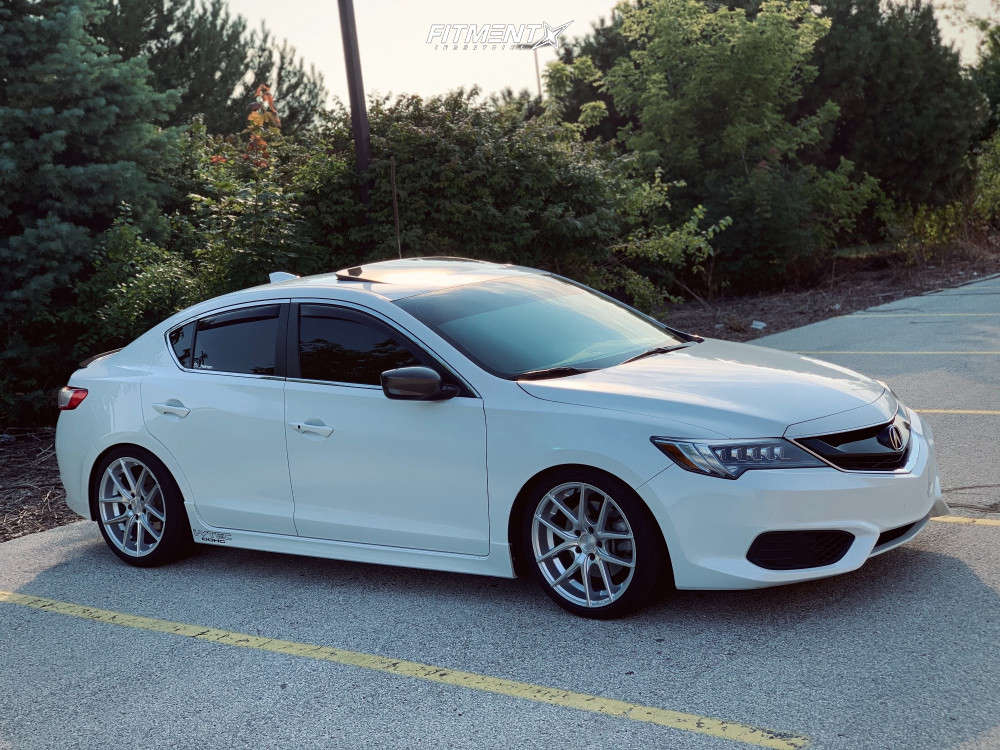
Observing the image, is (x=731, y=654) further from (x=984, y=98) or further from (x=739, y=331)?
(x=984, y=98)

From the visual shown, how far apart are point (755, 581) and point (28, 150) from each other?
35.8 feet

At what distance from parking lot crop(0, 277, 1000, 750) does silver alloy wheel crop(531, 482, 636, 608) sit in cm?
16

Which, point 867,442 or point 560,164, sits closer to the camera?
point 867,442

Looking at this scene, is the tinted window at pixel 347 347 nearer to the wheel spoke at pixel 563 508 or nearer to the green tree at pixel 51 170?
the wheel spoke at pixel 563 508

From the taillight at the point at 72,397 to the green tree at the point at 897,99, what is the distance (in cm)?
2309

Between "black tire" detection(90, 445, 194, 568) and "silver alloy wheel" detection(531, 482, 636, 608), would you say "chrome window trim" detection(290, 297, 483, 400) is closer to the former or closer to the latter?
"silver alloy wheel" detection(531, 482, 636, 608)

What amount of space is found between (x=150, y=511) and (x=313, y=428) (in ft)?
4.62

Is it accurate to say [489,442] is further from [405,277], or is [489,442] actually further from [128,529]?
[128,529]

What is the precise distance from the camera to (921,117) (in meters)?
27.6

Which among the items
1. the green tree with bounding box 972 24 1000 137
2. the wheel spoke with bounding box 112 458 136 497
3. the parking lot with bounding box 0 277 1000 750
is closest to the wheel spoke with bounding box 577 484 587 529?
the parking lot with bounding box 0 277 1000 750

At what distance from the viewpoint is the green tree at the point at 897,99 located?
27.5m

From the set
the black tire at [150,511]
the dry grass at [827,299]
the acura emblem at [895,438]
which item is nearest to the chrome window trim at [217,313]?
the black tire at [150,511]

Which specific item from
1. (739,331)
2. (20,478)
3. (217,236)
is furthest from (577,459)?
(739,331)

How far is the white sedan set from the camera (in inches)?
192
